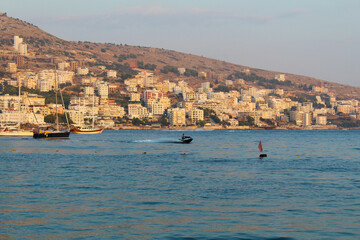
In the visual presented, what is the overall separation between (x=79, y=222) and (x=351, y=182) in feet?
59.8

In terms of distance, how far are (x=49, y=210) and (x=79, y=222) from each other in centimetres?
269

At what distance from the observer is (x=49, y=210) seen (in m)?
22.9

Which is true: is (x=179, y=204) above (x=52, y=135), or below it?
below

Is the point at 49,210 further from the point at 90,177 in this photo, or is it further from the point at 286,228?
the point at 90,177

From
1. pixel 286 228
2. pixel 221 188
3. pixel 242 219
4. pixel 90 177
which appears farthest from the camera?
pixel 90 177

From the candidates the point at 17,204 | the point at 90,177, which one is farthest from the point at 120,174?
the point at 17,204

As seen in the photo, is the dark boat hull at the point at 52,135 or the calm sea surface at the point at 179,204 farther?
the dark boat hull at the point at 52,135

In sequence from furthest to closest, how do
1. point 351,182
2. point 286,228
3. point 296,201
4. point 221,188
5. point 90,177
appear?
1. point 90,177
2. point 351,182
3. point 221,188
4. point 296,201
5. point 286,228

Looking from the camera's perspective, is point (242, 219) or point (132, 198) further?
point (132, 198)

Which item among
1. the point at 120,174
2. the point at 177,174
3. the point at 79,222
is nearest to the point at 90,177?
the point at 120,174

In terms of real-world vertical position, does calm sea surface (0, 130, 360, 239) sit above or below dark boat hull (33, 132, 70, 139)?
below

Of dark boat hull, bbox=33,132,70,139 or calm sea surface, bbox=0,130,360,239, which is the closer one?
calm sea surface, bbox=0,130,360,239

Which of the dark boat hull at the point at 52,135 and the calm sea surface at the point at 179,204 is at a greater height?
the dark boat hull at the point at 52,135

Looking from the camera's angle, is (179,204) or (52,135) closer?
(179,204)
